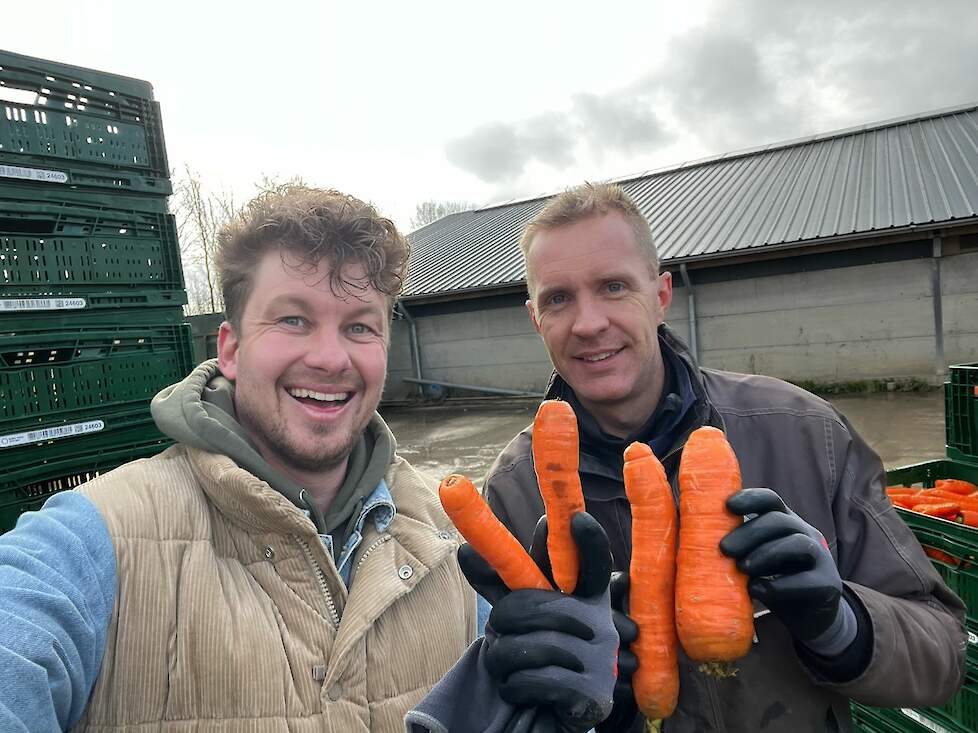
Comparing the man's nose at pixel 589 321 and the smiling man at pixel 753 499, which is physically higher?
the man's nose at pixel 589 321

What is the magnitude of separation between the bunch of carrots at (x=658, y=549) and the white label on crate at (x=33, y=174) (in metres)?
2.47

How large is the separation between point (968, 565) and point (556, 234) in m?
2.19

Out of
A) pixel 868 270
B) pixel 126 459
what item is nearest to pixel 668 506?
pixel 126 459

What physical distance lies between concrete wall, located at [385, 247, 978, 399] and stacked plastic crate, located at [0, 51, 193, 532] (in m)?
10.9

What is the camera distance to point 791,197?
1348 centimetres

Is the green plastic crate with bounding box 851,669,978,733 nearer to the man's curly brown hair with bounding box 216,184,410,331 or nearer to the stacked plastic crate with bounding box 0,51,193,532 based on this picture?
the man's curly brown hair with bounding box 216,184,410,331

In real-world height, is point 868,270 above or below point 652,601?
above

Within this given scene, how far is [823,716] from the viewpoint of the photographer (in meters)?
1.53

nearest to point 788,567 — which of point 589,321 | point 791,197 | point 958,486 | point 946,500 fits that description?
point 589,321

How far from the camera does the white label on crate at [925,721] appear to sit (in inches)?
96.7

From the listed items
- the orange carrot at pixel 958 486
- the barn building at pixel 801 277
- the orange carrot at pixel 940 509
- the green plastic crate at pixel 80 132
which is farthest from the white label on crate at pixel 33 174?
the barn building at pixel 801 277

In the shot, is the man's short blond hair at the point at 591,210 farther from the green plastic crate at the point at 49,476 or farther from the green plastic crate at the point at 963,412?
the green plastic crate at the point at 49,476

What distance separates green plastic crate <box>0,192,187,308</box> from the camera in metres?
2.48

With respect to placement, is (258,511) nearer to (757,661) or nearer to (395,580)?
(395,580)
